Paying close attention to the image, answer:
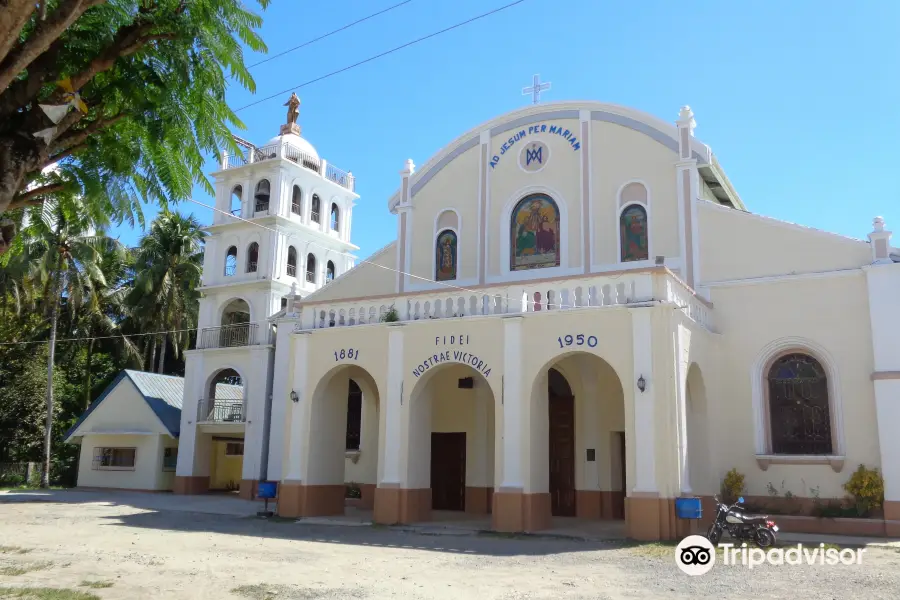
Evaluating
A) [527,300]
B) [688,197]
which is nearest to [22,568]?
[527,300]

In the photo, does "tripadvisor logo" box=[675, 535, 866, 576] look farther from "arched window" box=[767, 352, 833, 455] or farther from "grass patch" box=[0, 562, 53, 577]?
"grass patch" box=[0, 562, 53, 577]

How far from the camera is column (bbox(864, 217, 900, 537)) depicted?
1616 cm

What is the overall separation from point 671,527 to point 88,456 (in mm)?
26184

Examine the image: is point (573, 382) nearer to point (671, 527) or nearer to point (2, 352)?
point (671, 527)

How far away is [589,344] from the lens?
15930mm

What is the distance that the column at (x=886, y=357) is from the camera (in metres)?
16.2

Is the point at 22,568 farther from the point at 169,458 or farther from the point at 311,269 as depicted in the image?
the point at 311,269

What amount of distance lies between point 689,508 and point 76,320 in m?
34.1

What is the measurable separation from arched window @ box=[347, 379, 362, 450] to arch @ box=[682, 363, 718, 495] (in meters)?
11.2

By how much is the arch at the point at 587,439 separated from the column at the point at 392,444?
364 centimetres

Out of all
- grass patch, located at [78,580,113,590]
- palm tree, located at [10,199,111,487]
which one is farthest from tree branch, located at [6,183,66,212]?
palm tree, located at [10,199,111,487]

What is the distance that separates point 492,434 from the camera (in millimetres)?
20875

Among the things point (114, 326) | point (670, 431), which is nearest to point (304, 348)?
point (670, 431)

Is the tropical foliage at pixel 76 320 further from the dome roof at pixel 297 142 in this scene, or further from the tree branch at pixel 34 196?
the tree branch at pixel 34 196
